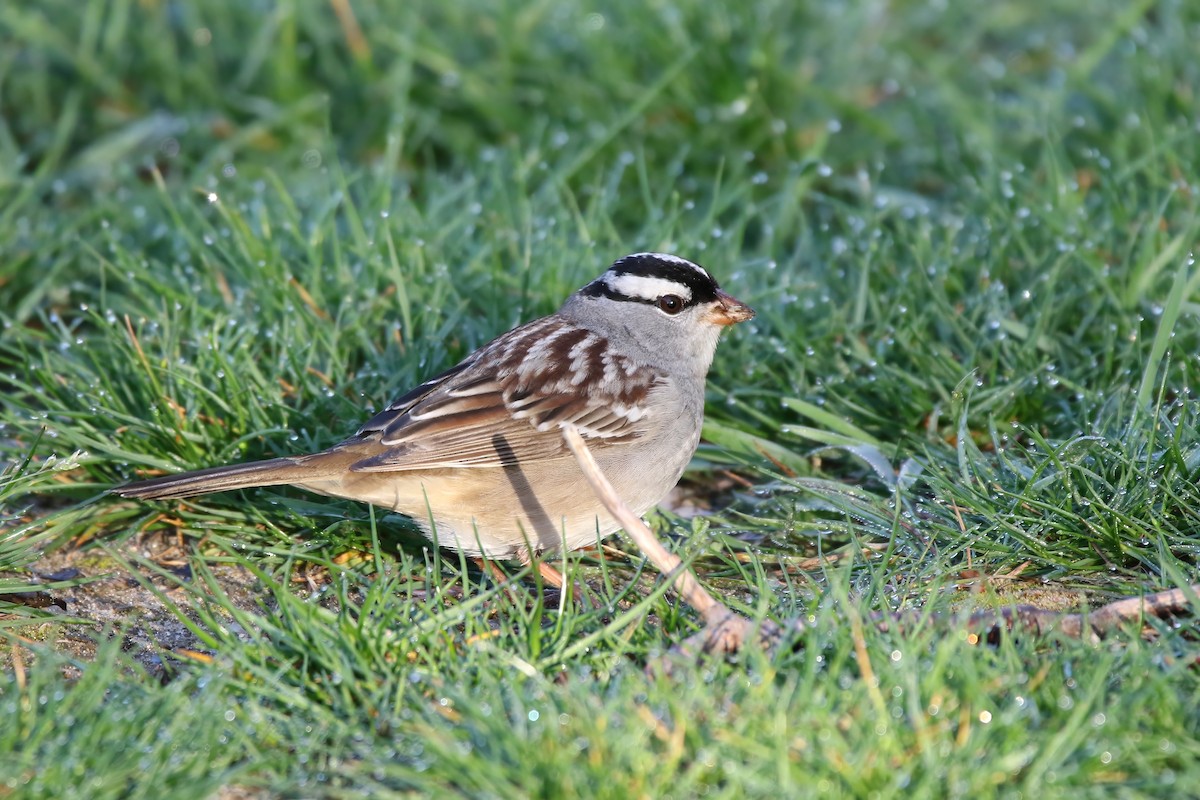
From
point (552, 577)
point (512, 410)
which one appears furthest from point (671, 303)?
point (552, 577)

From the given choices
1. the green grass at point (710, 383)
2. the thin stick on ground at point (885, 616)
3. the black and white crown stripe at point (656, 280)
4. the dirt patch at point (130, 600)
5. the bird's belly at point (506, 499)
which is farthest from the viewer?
the black and white crown stripe at point (656, 280)

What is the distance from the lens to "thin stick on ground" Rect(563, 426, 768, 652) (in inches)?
132

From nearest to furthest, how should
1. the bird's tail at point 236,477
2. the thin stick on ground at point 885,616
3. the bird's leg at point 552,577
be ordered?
the thin stick on ground at point 885,616
the bird's leg at point 552,577
the bird's tail at point 236,477

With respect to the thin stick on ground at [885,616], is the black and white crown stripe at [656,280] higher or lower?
higher

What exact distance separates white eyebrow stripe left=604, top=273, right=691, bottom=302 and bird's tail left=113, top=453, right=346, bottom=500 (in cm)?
121

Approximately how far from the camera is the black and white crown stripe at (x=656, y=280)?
4.65 m

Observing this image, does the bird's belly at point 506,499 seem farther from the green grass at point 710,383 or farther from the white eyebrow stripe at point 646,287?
the white eyebrow stripe at point 646,287

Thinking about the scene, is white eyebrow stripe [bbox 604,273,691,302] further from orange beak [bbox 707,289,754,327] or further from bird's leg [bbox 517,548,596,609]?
bird's leg [bbox 517,548,596,609]

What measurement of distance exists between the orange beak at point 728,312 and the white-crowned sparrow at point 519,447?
13 cm

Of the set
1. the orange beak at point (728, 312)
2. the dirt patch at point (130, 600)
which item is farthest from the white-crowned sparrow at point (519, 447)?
the dirt patch at point (130, 600)

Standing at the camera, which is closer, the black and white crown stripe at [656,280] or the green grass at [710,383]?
the green grass at [710,383]

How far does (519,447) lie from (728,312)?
3.16 ft

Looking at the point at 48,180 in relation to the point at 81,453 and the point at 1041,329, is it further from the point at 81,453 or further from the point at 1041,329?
the point at 1041,329

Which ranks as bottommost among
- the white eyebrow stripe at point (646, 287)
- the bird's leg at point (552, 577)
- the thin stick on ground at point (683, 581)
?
the bird's leg at point (552, 577)
